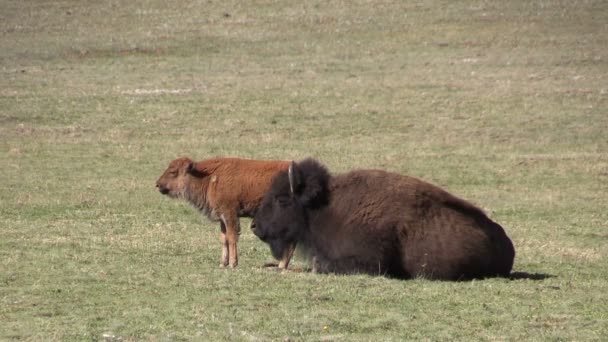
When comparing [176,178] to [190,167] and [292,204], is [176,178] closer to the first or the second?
[190,167]

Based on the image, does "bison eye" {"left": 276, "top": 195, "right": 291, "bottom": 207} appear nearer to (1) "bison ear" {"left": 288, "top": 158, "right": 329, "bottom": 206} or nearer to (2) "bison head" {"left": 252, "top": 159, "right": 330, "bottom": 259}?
(2) "bison head" {"left": 252, "top": 159, "right": 330, "bottom": 259}

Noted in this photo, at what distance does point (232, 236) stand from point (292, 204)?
129 centimetres

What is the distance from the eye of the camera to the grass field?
36.0 ft

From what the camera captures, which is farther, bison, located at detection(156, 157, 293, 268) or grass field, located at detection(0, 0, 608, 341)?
bison, located at detection(156, 157, 293, 268)

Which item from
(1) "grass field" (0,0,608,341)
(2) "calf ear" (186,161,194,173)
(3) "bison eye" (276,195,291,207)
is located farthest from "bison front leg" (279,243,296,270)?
(2) "calf ear" (186,161,194,173)

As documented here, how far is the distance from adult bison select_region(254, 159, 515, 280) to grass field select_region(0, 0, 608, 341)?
329 mm

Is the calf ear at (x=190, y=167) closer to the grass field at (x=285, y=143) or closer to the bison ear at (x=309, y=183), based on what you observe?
the grass field at (x=285, y=143)

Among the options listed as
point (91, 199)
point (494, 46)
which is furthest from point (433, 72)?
point (91, 199)

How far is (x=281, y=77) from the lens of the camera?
125 feet

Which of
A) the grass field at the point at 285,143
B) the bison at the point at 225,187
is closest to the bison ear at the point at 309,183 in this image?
the grass field at the point at 285,143

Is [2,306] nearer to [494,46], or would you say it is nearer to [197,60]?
[197,60]

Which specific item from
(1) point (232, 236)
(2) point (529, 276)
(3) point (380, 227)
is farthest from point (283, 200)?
(2) point (529, 276)

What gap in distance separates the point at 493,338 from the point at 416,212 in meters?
3.20

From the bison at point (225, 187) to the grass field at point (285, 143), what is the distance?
561 mm
